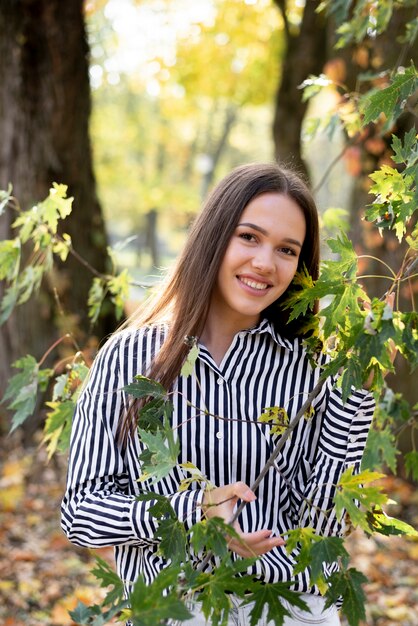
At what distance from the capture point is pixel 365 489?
1.50 metres

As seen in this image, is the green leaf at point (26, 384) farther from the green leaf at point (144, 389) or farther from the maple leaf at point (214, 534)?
the maple leaf at point (214, 534)

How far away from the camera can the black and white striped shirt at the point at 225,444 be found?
189 cm

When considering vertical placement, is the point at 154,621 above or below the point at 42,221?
below

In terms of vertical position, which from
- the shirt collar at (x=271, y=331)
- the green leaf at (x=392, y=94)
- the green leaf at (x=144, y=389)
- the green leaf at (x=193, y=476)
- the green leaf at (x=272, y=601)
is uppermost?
the green leaf at (x=392, y=94)

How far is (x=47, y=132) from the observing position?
541cm

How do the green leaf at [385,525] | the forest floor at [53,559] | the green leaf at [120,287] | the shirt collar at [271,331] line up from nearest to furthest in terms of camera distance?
the green leaf at [385,525] → the shirt collar at [271,331] → the green leaf at [120,287] → the forest floor at [53,559]

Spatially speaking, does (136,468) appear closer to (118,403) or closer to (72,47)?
(118,403)

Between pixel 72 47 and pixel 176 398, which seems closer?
pixel 176 398

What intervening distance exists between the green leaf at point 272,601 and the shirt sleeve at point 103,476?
0.33 meters

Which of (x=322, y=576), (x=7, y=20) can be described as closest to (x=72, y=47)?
(x=7, y=20)

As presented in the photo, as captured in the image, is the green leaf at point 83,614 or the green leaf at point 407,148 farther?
the green leaf at point 407,148

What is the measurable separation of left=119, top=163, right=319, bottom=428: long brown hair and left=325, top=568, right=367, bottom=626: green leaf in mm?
614

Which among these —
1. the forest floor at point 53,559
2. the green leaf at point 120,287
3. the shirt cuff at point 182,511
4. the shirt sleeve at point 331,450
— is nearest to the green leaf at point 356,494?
the shirt cuff at point 182,511

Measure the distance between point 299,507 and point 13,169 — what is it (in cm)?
407
